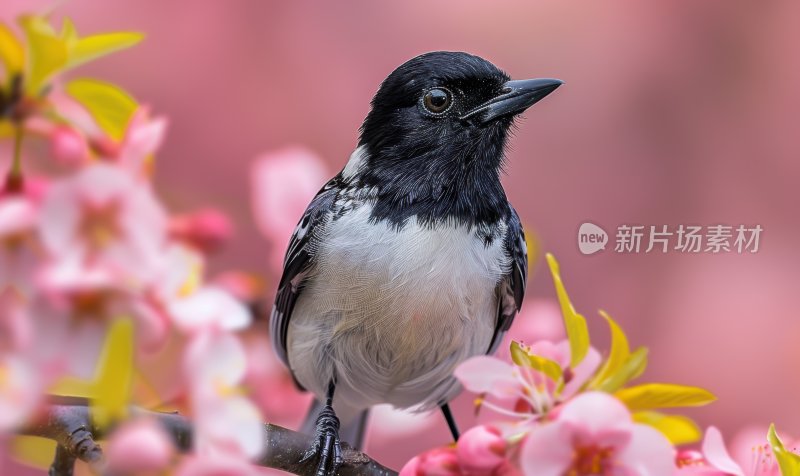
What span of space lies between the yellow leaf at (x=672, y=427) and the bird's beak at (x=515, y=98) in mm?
420

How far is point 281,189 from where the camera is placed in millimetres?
1098

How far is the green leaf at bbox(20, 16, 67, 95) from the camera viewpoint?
649 mm

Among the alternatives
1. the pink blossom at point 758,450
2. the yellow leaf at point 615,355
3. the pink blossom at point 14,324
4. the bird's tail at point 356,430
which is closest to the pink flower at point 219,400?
the pink blossom at point 14,324

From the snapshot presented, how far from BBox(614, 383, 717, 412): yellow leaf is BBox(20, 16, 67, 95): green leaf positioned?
0.56m

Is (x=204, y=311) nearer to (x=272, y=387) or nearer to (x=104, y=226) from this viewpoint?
(x=104, y=226)

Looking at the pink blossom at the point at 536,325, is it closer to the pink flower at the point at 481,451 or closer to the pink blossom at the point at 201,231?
the pink flower at the point at 481,451

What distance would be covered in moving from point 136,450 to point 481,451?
327 millimetres

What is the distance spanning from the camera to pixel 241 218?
3.63 ft

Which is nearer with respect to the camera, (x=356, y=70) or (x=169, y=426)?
(x=169, y=426)

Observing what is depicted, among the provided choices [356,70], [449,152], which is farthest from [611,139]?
[449,152]

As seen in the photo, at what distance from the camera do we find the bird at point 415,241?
1.24 meters

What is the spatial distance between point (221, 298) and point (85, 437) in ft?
0.57

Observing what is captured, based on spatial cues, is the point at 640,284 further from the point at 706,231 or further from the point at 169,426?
the point at 169,426

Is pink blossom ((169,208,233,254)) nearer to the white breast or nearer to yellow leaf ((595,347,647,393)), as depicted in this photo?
yellow leaf ((595,347,647,393))
